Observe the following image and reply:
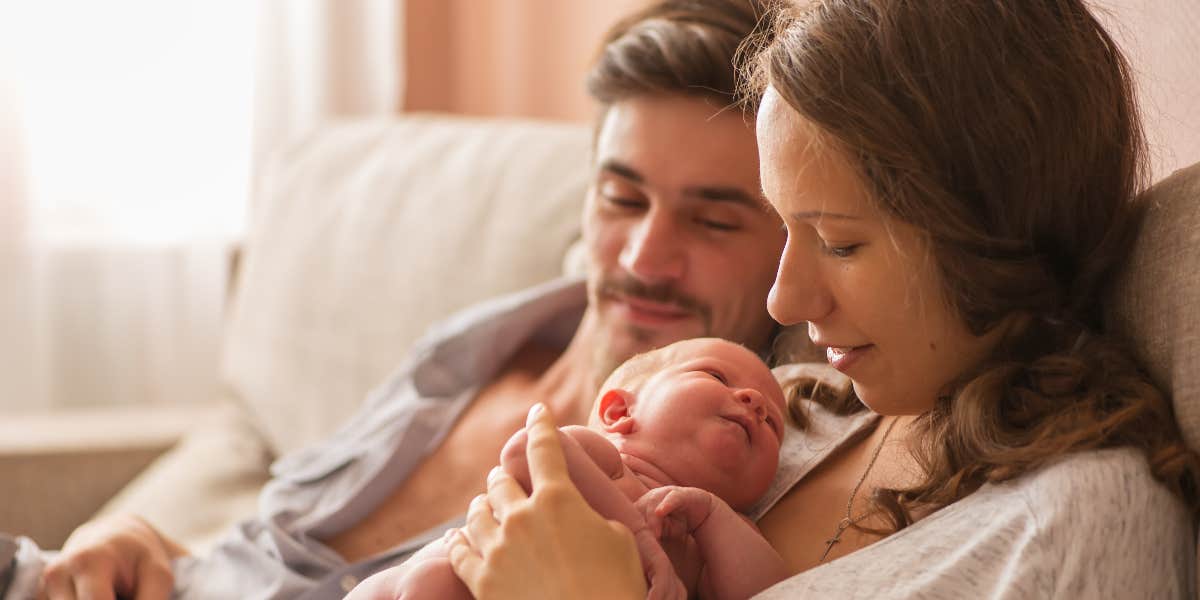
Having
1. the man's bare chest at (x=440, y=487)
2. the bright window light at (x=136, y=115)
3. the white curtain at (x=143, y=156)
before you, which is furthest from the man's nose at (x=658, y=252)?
the bright window light at (x=136, y=115)

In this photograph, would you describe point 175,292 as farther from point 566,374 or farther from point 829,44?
point 829,44

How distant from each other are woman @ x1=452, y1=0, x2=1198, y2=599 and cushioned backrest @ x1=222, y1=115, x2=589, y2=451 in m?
1.13

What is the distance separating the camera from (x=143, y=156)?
10.6ft

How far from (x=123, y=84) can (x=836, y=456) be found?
8.28ft

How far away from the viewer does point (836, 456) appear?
1217 mm

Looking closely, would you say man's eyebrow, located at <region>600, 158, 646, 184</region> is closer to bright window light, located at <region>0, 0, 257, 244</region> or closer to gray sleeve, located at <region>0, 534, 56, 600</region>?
gray sleeve, located at <region>0, 534, 56, 600</region>

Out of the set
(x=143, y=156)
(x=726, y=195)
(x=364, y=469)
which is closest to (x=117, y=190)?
(x=143, y=156)

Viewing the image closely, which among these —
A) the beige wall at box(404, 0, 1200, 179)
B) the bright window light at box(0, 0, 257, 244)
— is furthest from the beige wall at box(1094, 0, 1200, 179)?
the bright window light at box(0, 0, 257, 244)

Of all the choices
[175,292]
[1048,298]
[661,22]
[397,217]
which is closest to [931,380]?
[1048,298]

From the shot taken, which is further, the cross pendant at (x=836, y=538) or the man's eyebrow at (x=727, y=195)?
the man's eyebrow at (x=727, y=195)

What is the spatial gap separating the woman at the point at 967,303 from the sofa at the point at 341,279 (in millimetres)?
1062

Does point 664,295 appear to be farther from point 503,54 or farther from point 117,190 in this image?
point 117,190

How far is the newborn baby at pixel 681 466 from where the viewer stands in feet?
3.31

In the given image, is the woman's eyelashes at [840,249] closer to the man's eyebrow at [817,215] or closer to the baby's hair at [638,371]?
the man's eyebrow at [817,215]
